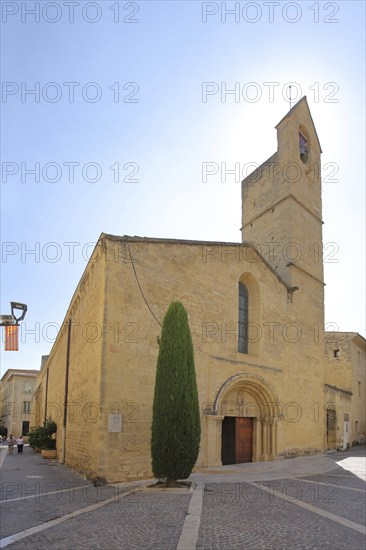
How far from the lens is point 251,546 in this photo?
6.22 metres

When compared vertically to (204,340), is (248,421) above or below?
below

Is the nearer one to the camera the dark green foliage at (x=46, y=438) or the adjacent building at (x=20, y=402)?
the dark green foliage at (x=46, y=438)

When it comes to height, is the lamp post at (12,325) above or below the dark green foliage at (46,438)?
above

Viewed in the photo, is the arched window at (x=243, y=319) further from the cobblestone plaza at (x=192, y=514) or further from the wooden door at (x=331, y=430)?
the wooden door at (x=331, y=430)

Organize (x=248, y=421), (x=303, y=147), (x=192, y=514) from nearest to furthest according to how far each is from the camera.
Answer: (x=192, y=514), (x=248, y=421), (x=303, y=147)

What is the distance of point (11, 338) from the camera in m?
10.1

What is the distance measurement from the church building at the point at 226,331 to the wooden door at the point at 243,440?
1.4 inches

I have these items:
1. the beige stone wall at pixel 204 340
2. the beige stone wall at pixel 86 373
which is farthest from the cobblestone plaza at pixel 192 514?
the beige stone wall at pixel 204 340

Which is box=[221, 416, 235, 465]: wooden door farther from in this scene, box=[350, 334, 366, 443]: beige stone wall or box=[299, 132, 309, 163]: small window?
box=[350, 334, 366, 443]: beige stone wall

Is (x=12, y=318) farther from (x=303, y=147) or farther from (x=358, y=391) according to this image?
(x=358, y=391)

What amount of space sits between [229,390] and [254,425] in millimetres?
2414

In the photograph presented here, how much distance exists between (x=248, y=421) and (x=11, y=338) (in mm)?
9790

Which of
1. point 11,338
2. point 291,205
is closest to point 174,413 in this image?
point 11,338

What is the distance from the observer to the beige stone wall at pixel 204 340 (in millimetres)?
11898
